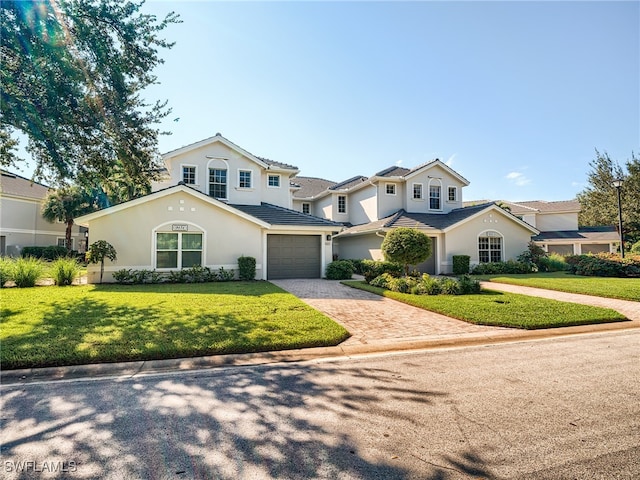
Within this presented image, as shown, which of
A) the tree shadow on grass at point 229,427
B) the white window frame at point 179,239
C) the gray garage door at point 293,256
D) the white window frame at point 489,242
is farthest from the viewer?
the white window frame at point 489,242

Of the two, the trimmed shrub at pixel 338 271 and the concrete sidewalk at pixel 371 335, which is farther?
the trimmed shrub at pixel 338 271

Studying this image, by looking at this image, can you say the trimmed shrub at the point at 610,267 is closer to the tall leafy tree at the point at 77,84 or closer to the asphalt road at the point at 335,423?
the asphalt road at the point at 335,423

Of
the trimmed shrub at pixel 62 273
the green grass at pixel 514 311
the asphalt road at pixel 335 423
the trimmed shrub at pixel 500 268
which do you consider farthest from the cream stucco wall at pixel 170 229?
the trimmed shrub at pixel 500 268

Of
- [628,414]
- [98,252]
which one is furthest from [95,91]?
[628,414]

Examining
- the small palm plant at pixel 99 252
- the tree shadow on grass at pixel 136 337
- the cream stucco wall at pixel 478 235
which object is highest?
the cream stucco wall at pixel 478 235

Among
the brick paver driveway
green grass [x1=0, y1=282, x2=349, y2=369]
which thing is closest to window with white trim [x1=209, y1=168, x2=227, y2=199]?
green grass [x1=0, y1=282, x2=349, y2=369]

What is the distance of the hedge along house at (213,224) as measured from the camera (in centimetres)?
1441

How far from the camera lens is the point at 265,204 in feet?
66.7

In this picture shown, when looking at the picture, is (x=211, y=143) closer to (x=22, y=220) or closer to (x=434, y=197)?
(x=434, y=197)

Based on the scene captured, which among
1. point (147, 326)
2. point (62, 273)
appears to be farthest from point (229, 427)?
point (62, 273)

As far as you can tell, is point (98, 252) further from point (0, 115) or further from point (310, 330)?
point (310, 330)

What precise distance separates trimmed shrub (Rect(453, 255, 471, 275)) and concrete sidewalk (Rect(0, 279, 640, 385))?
26.6 feet

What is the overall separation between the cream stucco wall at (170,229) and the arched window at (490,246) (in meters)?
14.1

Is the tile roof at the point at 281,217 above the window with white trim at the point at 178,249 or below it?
above
